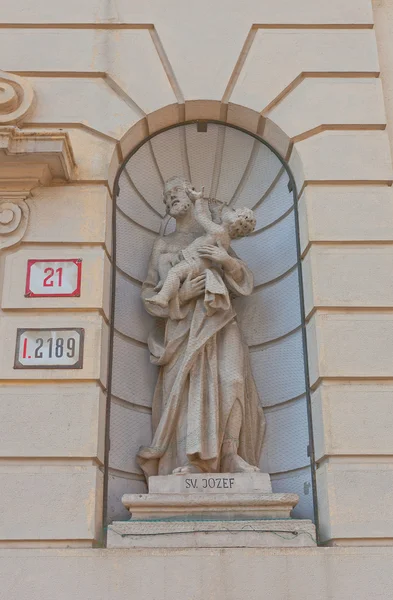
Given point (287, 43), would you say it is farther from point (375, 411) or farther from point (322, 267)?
point (375, 411)

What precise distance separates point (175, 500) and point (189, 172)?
3322 millimetres

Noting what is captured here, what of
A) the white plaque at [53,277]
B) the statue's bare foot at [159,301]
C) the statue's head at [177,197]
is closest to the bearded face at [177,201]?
the statue's head at [177,197]

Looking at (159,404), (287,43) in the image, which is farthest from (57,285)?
(287,43)

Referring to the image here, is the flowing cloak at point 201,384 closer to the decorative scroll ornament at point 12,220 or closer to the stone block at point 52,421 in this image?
the stone block at point 52,421

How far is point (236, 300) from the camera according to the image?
716cm

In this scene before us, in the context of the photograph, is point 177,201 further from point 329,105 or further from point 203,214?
point 329,105

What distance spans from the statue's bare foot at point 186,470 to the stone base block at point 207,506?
0.22 meters

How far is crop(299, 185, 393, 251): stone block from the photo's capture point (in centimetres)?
662

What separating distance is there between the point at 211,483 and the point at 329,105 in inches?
137

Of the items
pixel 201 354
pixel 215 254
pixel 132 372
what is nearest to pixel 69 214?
pixel 215 254

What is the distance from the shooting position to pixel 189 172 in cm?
777

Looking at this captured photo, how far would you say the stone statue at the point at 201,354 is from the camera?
6273mm

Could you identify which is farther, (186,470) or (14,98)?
(14,98)

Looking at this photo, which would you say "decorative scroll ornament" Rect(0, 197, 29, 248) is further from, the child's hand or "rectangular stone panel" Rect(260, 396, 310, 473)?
"rectangular stone panel" Rect(260, 396, 310, 473)
